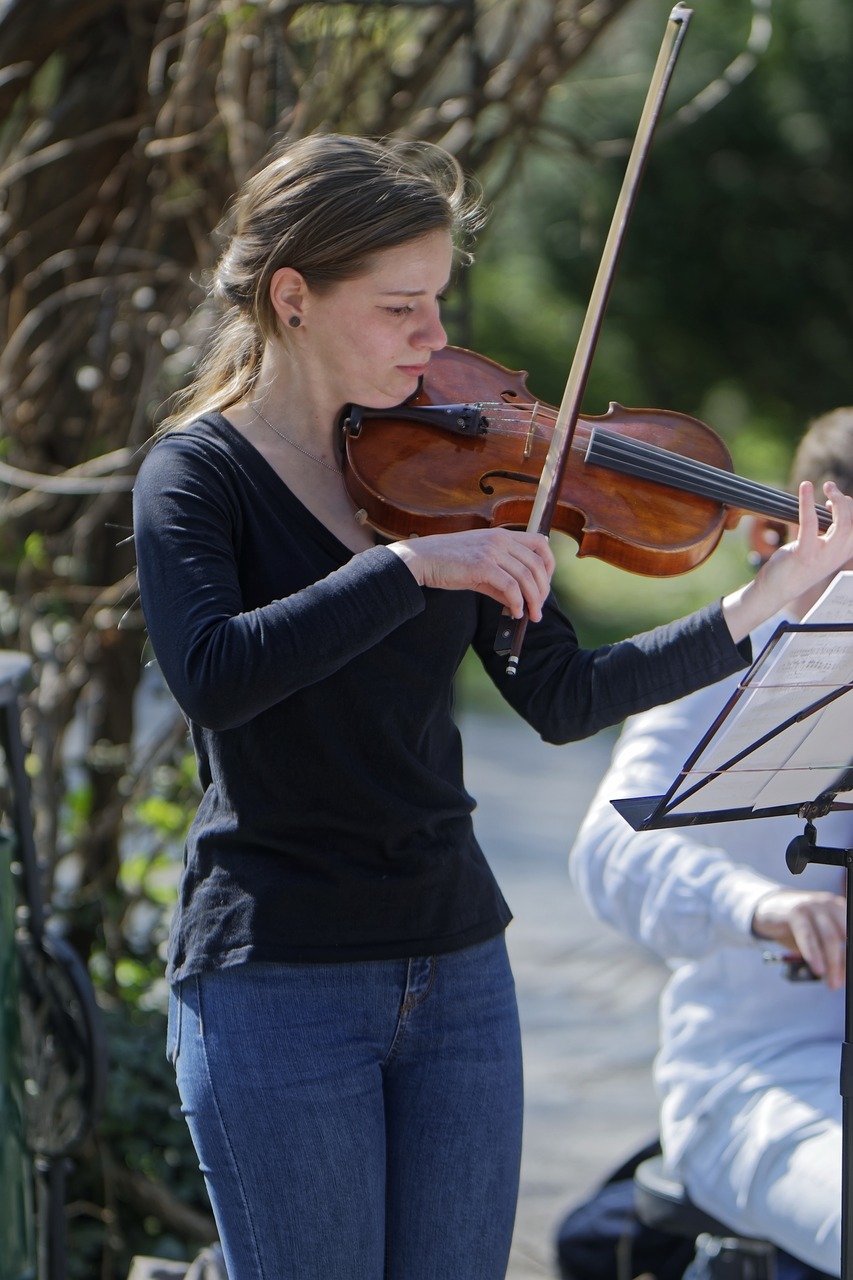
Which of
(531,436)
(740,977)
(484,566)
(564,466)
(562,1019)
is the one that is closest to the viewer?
(484,566)

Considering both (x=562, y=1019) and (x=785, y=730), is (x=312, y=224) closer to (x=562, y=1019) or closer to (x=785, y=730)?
(x=785, y=730)

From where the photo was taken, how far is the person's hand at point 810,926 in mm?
1768

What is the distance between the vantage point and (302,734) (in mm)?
1422

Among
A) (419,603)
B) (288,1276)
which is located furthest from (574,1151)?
(419,603)

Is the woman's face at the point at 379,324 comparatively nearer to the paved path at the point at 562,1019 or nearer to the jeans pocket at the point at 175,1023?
the jeans pocket at the point at 175,1023

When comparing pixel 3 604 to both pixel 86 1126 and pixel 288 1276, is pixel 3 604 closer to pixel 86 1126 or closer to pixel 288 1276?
pixel 86 1126

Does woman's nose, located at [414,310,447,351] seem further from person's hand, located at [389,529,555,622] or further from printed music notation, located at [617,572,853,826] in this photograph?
printed music notation, located at [617,572,853,826]

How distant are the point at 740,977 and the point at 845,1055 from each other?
559 millimetres

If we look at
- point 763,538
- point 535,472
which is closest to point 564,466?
point 535,472

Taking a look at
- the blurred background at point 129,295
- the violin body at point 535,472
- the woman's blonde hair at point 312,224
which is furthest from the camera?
the blurred background at point 129,295

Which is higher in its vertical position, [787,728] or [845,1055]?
[787,728]

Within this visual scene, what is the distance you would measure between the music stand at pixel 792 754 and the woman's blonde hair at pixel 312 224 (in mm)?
539

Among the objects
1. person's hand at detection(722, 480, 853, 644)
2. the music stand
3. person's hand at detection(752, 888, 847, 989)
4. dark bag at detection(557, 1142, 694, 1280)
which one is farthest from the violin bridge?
dark bag at detection(557, 1142, 694, 1280)

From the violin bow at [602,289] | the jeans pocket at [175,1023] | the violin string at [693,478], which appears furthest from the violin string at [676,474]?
the jeans pocket at [175,1023]
